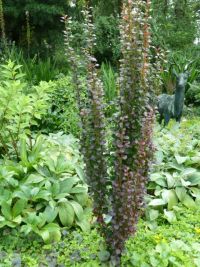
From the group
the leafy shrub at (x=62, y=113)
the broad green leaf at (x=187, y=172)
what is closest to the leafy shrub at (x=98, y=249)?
the broad green leaf at (x=187, y=172)

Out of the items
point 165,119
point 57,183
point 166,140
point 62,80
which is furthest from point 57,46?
point 57,183

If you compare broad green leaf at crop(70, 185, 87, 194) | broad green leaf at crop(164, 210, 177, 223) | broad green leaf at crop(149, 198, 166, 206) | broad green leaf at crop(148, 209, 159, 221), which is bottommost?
broad green leaf at crop(164, 210, 177, 223)

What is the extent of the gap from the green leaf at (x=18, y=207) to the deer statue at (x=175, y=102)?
9.26 ft

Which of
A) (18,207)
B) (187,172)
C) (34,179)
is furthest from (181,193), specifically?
(18,207)

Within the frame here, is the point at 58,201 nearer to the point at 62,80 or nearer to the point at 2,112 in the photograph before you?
the point at 2,112

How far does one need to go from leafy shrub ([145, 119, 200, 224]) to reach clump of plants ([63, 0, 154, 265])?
0.89 metres

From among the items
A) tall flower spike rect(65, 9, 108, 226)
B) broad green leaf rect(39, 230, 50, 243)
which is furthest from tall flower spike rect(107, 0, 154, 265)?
broad green leaf rect(39, 230, 50, 243)

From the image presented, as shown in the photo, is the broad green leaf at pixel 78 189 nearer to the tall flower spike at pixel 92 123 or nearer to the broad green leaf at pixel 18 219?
the broad green leaf at pixel 18 219

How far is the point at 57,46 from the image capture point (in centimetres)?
1006

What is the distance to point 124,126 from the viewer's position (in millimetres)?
2660

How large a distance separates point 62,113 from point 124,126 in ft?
11.1

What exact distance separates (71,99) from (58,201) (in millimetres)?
2651

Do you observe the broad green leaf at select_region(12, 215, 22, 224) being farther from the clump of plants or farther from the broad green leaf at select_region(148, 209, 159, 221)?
the broad green leaf at select_region(148, 209, 159, 221)

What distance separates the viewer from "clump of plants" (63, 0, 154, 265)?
2.58 meters
